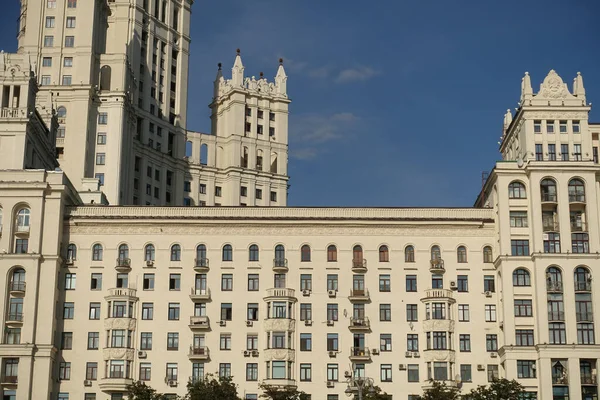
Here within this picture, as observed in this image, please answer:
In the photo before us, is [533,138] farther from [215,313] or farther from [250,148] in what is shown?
[250,148]

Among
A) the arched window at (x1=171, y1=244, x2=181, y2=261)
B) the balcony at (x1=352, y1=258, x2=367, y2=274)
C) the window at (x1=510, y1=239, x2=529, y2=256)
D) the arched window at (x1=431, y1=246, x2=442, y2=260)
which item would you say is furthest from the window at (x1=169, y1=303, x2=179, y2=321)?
the window at (x1=510, y1=239, x2=529, y2=256)

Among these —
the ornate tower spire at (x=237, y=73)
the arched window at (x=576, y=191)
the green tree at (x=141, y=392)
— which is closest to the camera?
the green tree at (x=141, y=392)

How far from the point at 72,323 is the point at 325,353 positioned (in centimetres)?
1977

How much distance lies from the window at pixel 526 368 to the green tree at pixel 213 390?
21308 mm

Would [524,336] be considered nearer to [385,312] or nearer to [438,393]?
[438,393]

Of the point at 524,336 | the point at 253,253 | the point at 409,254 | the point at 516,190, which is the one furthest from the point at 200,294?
the point at 516,190

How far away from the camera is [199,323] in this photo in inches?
3260

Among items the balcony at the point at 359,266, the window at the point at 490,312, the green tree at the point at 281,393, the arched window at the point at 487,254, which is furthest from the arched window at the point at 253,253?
the window at the point at 490,312

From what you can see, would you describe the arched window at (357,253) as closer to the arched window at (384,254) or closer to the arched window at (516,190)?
the arched window at (384,254)

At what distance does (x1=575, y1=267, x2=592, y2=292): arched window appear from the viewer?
8175 cm

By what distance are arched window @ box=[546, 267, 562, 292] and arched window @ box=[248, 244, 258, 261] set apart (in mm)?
22841

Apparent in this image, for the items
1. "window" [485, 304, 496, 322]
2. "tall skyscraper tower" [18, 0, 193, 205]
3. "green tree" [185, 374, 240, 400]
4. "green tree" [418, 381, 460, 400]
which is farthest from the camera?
"tall skyscraper tower" [18, 0, 193, 205]

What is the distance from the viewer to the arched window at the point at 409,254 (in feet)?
279

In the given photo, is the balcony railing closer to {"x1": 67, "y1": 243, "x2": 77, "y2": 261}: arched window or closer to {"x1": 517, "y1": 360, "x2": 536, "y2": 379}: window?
{"x1": 517, "y1": 360, "x2": 536, "y2": 379}: window
